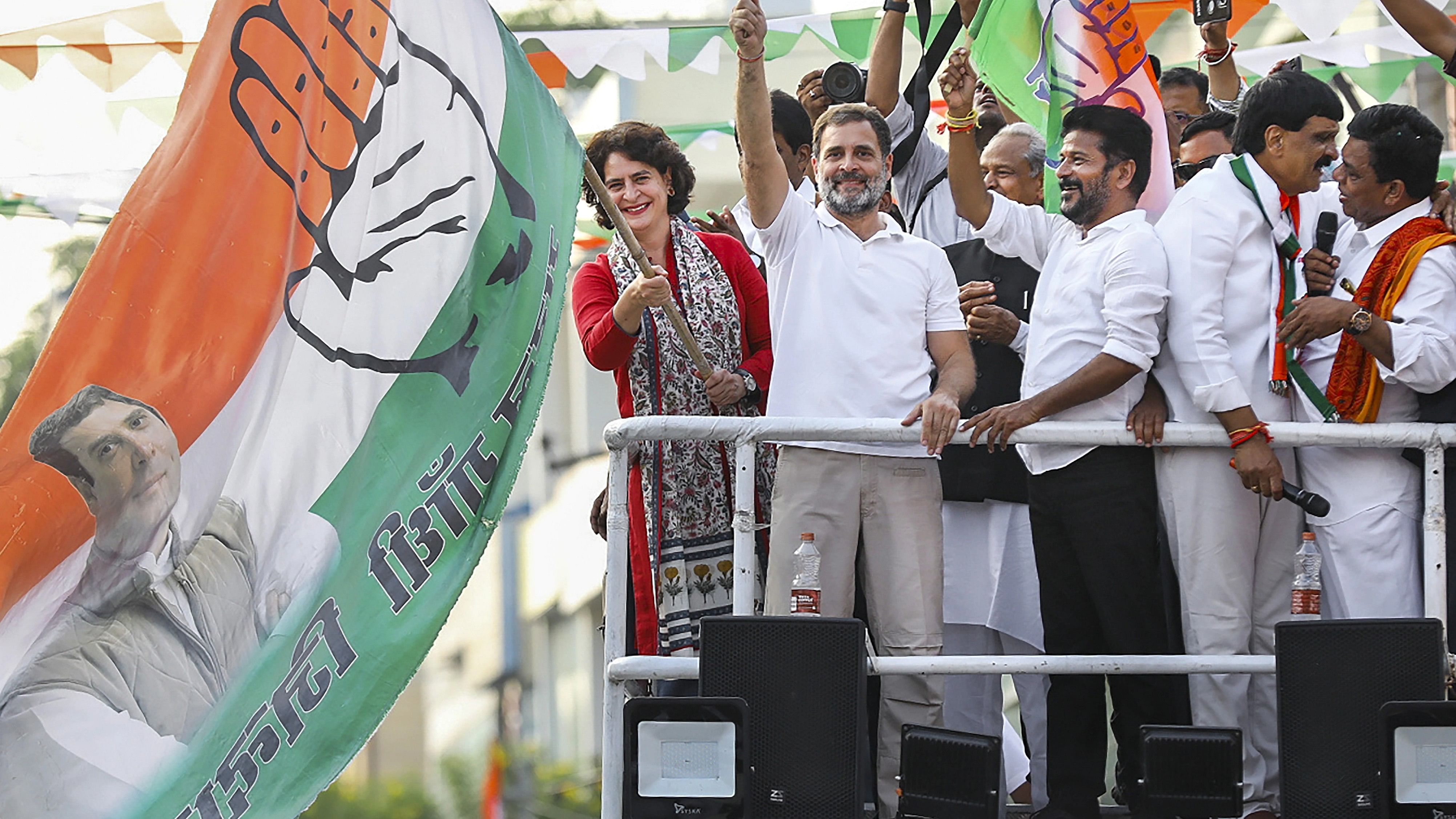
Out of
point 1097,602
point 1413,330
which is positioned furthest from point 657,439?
point 1413,330

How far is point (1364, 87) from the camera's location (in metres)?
10.3

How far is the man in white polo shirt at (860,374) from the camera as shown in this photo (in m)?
4.43

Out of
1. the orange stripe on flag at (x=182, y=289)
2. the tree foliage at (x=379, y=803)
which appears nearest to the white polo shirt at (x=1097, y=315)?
the orange stripe on flag at (x=182, y=289)

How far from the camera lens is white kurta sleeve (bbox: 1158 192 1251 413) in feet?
14.0

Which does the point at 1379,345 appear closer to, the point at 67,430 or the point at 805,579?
the point at 805,579

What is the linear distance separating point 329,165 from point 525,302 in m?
0.58

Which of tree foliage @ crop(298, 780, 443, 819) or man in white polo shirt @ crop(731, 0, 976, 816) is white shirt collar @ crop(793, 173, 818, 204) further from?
tree foliage @ crop(298, 780, 443, 819)

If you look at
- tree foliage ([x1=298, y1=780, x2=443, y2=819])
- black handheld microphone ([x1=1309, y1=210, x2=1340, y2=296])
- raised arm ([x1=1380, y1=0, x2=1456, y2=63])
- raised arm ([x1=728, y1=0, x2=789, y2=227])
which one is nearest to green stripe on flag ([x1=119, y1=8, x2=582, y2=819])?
raised arm ([x1=728, y1=0, x2=789, y2=227])

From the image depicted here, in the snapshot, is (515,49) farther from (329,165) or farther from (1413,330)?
(1413,330)

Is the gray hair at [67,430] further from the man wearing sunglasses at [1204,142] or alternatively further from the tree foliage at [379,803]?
the tree foliage at [379,803]

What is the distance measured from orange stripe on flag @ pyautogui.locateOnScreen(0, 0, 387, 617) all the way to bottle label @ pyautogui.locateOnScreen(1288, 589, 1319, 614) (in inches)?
96.1

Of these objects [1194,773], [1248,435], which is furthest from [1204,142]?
[1194,773]

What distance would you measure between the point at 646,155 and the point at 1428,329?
223cm

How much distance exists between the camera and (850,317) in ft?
15.2
